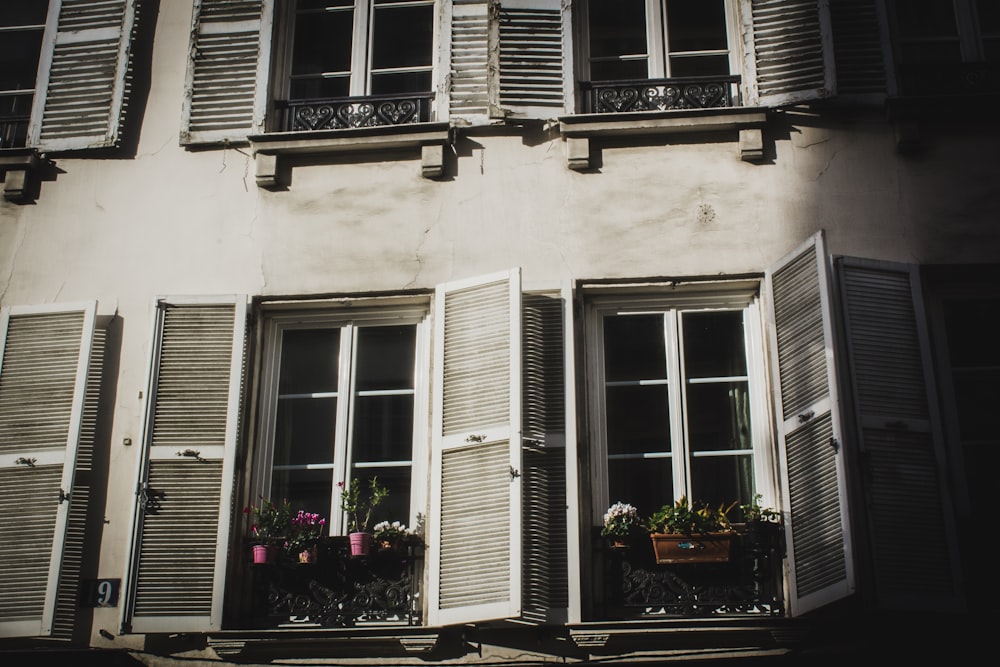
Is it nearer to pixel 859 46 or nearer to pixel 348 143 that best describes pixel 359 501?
Answer: pixel 348 143

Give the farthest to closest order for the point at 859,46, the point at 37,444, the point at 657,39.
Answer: the point at 657,39 → the point at 859,46 → the point at 37,444

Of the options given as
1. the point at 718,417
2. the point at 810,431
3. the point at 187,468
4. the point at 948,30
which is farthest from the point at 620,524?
the point at 948,30

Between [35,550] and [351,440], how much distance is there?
71.2 inches

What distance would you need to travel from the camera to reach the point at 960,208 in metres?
7.26

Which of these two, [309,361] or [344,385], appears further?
[309,361]

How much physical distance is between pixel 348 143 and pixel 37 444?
2.55 m

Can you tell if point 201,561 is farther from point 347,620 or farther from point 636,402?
point 636,402

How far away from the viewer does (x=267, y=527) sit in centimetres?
691

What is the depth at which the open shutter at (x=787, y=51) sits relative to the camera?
764cm

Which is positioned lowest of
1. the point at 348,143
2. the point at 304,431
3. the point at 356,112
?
the point at 304,431

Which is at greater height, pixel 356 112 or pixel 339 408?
pixel 356 112

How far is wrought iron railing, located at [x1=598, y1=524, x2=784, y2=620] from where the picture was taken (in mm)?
6457

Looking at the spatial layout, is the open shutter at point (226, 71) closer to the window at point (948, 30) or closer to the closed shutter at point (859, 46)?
the closed shutter at point (859, 46)

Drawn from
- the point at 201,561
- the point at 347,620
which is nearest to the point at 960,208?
the point at 347,620
